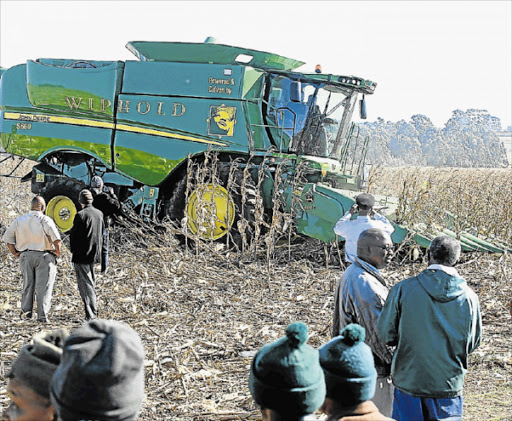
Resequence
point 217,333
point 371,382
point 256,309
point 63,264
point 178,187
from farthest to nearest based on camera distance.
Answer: point 178,187
point 63,264
point 256,309
point 217,333
point 371,382

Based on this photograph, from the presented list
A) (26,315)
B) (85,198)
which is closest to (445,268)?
(85,198)

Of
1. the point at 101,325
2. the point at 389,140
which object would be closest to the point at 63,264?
the point at 101,325

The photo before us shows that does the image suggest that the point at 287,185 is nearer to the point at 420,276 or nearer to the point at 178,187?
the point at 178,187

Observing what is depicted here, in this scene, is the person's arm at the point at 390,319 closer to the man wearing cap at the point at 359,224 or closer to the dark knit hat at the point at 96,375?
the man wearing cap at the point at 359,224

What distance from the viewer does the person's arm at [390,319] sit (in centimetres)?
349

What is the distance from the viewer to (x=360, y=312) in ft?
12.1

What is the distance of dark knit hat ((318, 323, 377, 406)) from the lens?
224 centimetres

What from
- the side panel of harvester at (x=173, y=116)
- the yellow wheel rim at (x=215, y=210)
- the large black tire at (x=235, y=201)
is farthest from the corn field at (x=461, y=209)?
the side panel of harvester at (x=173, y=116)

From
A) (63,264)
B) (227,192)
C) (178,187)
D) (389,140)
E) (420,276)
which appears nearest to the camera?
(420,276)

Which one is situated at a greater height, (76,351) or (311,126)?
(311,126)

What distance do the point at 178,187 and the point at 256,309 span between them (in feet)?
13.3

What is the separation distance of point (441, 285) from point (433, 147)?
76267mm

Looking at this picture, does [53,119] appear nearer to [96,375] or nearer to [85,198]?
[85,198]

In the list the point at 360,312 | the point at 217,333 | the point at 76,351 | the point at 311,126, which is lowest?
the point at 217,333
